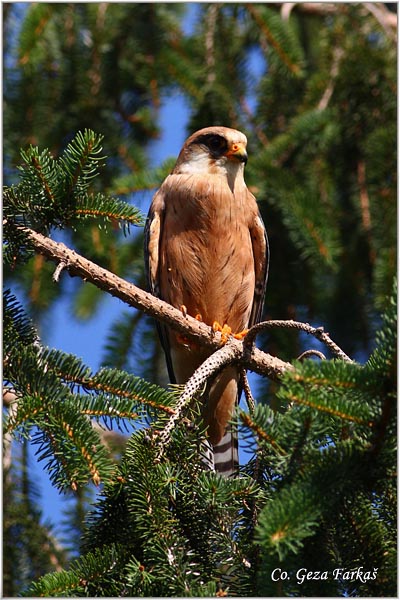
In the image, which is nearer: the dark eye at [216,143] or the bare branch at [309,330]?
the bare branch at [309,330]

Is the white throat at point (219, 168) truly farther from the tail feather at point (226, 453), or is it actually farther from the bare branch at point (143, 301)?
the tail feather at point (226, 453)

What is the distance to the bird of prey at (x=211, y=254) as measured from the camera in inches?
167

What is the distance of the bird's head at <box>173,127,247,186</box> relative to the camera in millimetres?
4441

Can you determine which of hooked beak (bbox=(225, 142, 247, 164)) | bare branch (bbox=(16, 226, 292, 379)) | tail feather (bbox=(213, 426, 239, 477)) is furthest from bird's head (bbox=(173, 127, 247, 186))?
tail feather (bbox=(213, 426, 239, 477))

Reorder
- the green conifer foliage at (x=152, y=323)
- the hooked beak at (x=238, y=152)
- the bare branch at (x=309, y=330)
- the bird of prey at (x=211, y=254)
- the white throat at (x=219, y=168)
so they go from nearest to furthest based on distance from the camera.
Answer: the green conifer foliage at (x=152, y=323) → the bare branch at (x=309, y=330) → the bird of prey at (x=211, y=254) → the hooked beak at (x=238, y=152) → the white throat at (x=219, y=168)

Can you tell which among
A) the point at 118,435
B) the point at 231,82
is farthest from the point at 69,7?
the point at 118,435

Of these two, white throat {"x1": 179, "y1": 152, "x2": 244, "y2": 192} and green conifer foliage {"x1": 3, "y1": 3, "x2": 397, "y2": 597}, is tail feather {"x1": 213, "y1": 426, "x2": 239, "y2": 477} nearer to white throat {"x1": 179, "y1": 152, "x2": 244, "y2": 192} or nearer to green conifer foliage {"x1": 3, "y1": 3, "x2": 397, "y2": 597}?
green conifer foliage {"x1": 3, "y1": 3, "x2": 397, "y2": 597}

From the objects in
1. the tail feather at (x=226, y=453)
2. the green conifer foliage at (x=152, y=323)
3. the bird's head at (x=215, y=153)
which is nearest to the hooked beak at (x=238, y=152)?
the bird's head at (x=215, y=153)

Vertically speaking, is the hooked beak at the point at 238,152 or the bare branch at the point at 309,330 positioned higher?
the hooked beak at the point at 238,152

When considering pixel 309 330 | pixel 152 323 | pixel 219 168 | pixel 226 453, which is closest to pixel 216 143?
pixel 219 168

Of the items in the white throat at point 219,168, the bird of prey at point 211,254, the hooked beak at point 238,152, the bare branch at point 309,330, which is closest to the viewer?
the bare branch at point 309,330

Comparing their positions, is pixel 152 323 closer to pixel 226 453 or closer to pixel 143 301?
pixel 226 453

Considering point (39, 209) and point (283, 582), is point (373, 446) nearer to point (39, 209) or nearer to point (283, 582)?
point (283, 582)

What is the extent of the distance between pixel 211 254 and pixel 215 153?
0.72 metres
